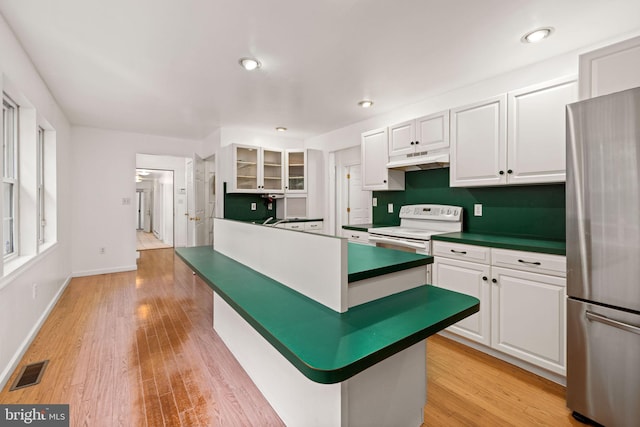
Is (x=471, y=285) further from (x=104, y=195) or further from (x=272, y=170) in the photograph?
(x=104, y=195)

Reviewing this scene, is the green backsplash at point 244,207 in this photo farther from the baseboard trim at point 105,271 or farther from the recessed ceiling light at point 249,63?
the recessed ceiling light at point 249,63

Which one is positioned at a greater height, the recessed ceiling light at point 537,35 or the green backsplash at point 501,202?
the recessed ceiling light at point 537,35

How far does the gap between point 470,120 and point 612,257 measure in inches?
62.9

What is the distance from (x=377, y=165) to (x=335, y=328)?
9.13 feet

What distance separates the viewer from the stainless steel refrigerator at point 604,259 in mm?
1440

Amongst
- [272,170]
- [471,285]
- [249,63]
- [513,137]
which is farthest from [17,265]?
[513,137]

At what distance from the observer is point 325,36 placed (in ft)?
6.99

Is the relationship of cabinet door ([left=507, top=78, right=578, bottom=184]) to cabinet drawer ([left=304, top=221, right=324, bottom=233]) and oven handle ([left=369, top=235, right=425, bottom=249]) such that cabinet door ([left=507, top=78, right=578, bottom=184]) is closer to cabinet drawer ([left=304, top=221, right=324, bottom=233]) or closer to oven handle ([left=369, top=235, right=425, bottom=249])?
oven handle ([left=369, top=235, right=425, bottom=249])

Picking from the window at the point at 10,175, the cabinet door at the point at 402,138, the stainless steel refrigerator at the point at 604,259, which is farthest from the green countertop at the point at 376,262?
the window at the point at 10,175

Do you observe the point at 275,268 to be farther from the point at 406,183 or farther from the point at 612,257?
the point at 406,183

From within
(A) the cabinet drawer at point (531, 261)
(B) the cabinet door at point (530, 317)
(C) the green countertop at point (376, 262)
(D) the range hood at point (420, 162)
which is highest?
(D) the range hood at point (420, 162)

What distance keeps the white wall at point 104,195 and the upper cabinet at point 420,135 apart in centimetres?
429

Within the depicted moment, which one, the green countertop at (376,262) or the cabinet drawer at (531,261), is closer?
the green countertop at (376,262)

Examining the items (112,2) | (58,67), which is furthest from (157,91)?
(112,2)
